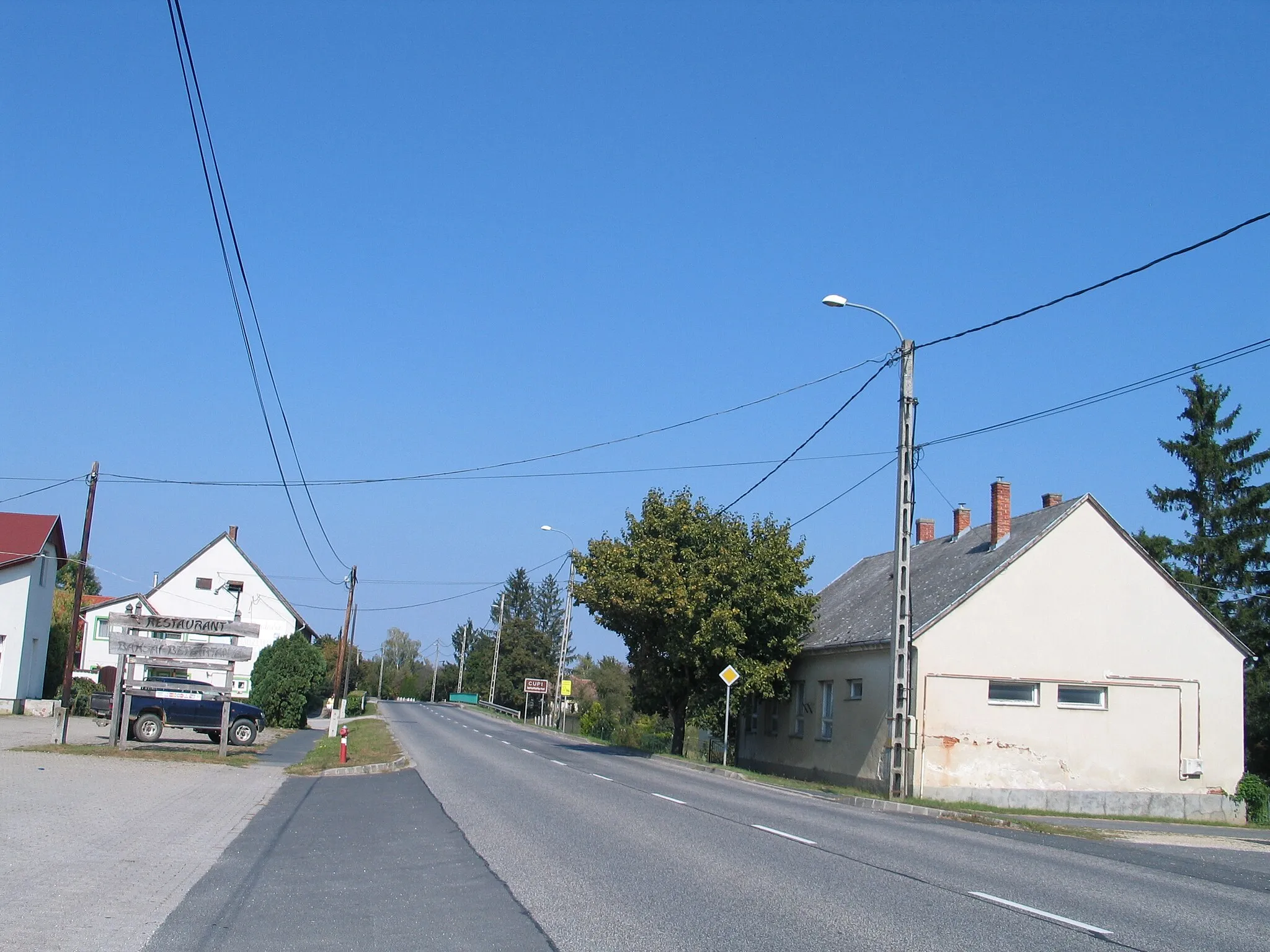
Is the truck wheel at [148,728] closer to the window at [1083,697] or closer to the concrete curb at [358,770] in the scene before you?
the concrete curb at [358,770]

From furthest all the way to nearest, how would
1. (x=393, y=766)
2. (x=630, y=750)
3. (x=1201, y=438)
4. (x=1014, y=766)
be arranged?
(x=1201, y=438) → (x=630, y=750) → (x=1014, y=766) → (x=393, y=766)

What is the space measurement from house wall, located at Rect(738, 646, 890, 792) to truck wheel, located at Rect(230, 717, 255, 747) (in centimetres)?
1572

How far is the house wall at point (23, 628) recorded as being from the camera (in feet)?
137

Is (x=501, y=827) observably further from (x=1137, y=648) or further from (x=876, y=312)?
(x=1137, y=648)

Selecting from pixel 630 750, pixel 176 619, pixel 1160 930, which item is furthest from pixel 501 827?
pixel 630 750

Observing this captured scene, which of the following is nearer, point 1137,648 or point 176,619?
point 176,619

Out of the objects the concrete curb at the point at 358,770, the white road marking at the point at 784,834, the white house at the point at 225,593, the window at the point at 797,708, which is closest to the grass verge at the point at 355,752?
the concrete curb at the point at 358,770

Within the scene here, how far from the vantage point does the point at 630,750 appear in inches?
1596

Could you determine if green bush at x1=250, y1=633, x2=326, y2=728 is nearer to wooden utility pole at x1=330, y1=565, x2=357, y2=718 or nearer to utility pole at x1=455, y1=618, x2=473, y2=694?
wooden utility pole at x1=330, y1=565, x2=357, y2=718

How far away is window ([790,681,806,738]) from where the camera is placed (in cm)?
3500

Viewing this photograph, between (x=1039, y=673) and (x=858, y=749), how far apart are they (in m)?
5.07

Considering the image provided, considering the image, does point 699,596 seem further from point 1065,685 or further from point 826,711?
point 1065,685

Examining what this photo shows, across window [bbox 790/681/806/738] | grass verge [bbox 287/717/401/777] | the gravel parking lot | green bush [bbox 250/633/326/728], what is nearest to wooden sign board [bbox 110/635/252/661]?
the gravel parking lot

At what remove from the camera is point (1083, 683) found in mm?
27875
